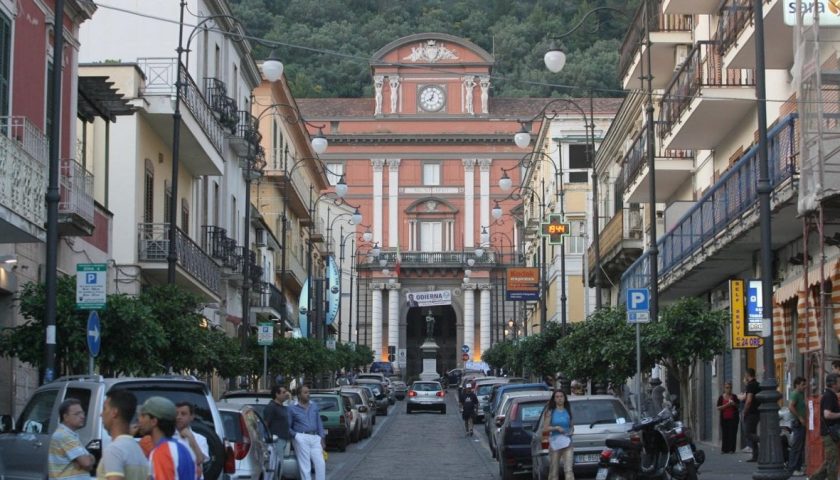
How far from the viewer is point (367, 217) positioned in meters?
123

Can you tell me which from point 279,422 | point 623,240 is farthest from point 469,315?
point 279,422

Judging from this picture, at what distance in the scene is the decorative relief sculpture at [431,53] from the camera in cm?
11625

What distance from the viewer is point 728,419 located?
32.0 meters

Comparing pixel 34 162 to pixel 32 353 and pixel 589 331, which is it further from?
pixel 589 331

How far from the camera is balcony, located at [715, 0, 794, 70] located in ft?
84.9

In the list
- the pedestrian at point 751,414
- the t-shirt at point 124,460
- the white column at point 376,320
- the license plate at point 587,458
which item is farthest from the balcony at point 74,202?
the white column at point 376,320

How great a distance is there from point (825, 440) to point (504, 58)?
5440 inches

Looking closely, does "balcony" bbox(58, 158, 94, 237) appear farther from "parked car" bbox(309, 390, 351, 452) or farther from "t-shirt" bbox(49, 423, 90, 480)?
"t-shirt" bbox(49, 423, 90, 480)

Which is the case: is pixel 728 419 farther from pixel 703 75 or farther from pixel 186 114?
pixel 186 114

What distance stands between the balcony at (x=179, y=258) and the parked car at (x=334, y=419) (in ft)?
15.8

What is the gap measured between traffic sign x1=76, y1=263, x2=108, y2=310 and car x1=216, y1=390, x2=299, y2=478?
2.31 meters

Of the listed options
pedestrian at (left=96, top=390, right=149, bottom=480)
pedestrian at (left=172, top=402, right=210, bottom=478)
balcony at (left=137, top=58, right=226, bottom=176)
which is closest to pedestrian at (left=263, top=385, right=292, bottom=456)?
pedestrian at (left=172, top=402, right=210, bottom=478)

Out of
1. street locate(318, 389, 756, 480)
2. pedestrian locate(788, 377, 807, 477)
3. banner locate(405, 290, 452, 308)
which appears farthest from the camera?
banner locate(405, 290, 452, 308)

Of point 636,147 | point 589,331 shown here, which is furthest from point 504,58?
point 589,331
